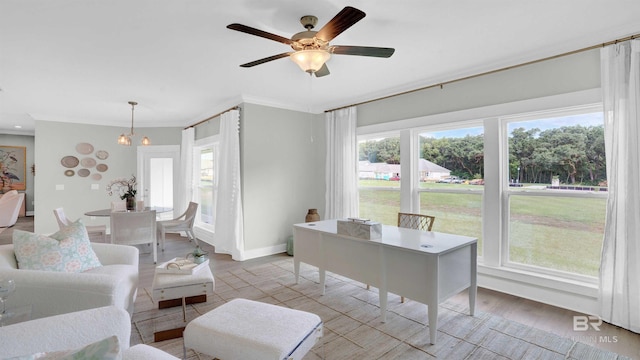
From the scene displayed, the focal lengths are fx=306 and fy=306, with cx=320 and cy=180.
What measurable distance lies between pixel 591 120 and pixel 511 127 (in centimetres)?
66

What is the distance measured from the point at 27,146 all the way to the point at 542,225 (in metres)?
11.4

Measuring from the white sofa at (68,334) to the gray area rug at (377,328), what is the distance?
106cm

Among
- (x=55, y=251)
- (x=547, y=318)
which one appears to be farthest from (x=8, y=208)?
(x=547, y=318)

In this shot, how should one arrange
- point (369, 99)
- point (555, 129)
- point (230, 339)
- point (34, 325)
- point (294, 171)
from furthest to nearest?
point (294, 171)
point (369, 99)
point (555, 129)
point (230, 339)
point (34, 325)

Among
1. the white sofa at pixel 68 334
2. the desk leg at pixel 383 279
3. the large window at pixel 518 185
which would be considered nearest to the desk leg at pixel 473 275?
the desk leg at pixel 383 279

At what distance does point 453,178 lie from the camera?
12.5 feet

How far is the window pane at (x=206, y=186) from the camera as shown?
6117mm

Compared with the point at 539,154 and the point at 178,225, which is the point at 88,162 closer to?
the point at 178,225

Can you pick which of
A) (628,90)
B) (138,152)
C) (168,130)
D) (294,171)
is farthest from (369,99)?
(138,152)

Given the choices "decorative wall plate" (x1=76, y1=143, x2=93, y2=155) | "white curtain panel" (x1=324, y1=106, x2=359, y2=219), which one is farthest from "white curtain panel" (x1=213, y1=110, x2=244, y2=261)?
"decorative wall plate" (x1=76, y1=143, x2=93, y2=155)

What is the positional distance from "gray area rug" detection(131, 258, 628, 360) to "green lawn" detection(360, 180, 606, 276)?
934 mm

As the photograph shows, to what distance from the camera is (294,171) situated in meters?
5.18

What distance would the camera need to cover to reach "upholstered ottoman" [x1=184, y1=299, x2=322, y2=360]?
156 centimetres

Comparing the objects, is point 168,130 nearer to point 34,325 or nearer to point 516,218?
point 34,325
